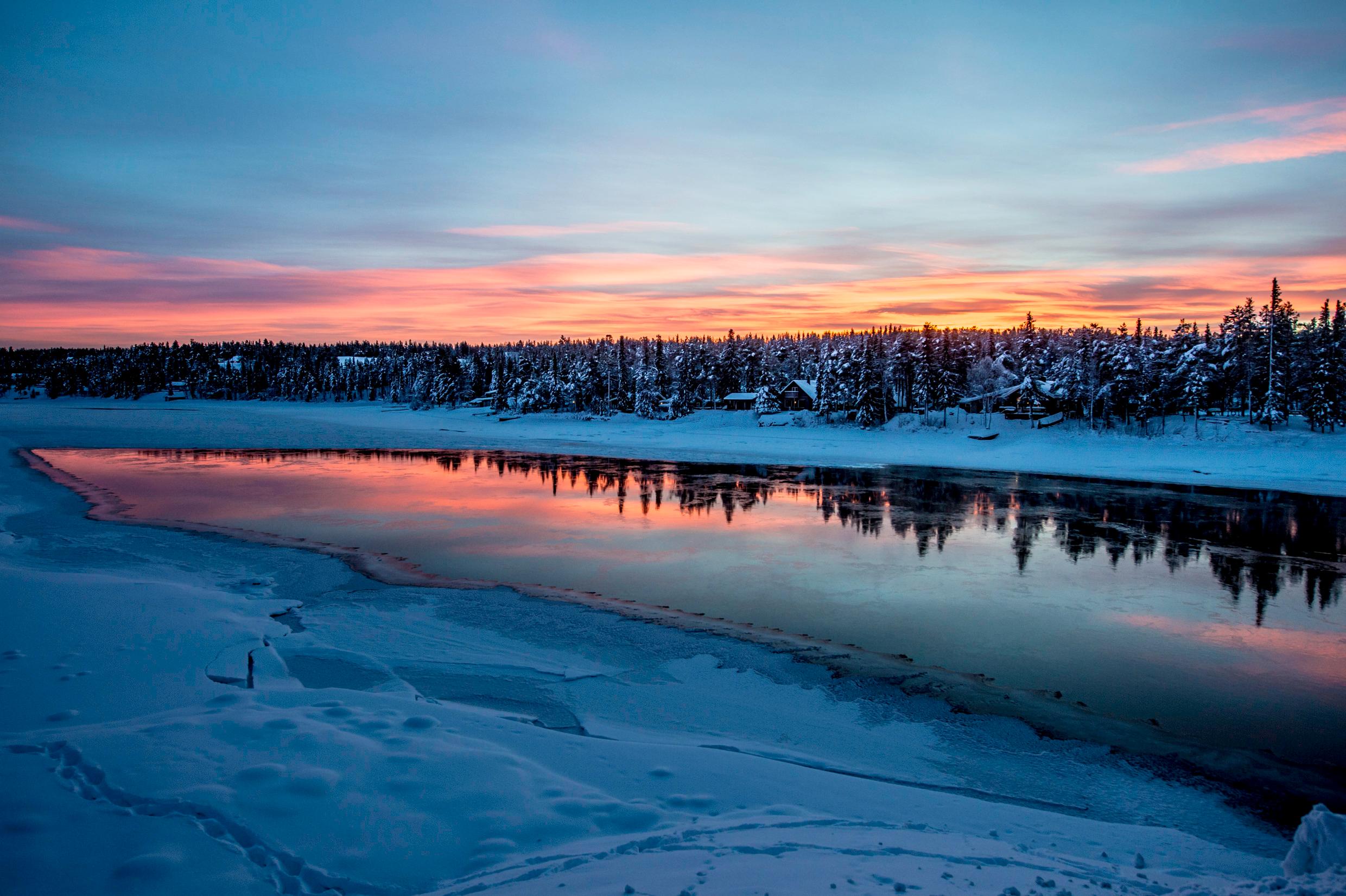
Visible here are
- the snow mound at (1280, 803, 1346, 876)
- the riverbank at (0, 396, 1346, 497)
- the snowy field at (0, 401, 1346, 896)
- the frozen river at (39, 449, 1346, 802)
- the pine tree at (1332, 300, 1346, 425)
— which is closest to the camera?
the snowy field at (0, 401, 1346, 896)

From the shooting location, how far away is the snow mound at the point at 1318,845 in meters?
5.02

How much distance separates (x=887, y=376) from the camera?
7275 centimetres

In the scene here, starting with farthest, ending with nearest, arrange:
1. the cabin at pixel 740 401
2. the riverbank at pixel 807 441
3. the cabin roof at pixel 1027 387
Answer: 1. the cabin at pixel 740 401
2. the cabin roof at pixel 1027 387
3. the riverbank at pixel 807 441

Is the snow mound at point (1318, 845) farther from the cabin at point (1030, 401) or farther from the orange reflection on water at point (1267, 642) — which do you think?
the cabin at point (1030, 401)

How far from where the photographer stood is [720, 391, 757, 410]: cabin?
302 ft

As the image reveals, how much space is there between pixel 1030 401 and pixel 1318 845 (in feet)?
231

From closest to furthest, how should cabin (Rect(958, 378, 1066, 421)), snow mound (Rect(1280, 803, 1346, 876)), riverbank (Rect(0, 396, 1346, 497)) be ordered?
snow mound (Rect(1280, 803, 1346, 876)) → riverbank (Rect(0, 396, 1346, 497)) → cabin (Rect(958, 378, 1066, 421))

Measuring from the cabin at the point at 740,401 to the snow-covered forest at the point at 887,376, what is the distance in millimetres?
1691

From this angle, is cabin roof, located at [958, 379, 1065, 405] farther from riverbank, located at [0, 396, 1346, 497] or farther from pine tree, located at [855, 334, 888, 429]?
pine tree, located at [855, 334, 888, 429]

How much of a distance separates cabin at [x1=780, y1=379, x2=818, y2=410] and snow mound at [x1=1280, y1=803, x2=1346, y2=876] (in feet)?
266

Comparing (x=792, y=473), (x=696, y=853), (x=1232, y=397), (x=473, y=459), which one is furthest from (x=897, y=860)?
(x=1232, y=397)

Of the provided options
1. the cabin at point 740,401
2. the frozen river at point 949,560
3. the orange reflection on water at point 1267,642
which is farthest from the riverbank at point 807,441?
the orange reflection on water at point 1267,642

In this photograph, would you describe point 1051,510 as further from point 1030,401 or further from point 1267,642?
point 1030,401

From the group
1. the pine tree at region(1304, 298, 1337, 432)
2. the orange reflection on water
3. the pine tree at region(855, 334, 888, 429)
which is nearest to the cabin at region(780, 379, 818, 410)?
the pine tree at region(855, 334, 888, 429)
